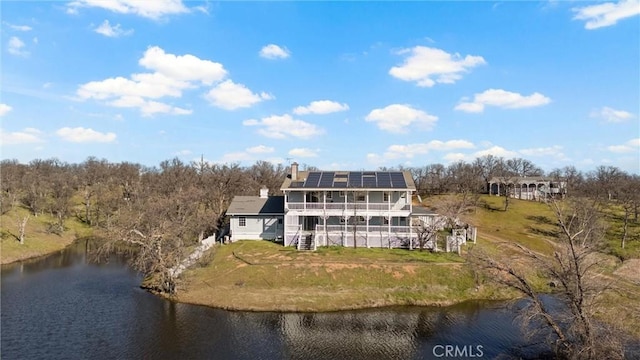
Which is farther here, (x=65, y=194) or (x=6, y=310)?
(x=65, y=194)

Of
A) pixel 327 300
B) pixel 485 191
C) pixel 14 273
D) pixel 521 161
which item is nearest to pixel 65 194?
pixel 14 273

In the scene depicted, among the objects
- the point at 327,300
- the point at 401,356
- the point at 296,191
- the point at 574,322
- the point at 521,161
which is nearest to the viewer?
the point at 574,322

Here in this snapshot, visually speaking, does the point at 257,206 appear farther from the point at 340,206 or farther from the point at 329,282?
the point at 329,282

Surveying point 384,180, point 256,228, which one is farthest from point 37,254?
point 384,180

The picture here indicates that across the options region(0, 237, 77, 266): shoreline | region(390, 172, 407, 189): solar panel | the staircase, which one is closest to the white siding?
the staircase

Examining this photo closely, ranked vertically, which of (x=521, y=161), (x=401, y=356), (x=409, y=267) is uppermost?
(x=521, y=161)

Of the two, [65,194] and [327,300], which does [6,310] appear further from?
[65,194]

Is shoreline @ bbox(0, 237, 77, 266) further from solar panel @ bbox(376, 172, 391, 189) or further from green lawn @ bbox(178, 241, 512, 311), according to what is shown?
solar panel @ bbox(376, 172, 391, 189)
